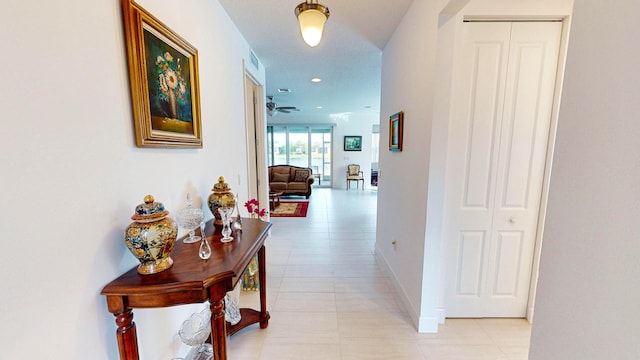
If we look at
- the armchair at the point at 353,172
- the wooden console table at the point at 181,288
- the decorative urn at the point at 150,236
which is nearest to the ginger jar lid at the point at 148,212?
the decorative urn at the point at 150,236

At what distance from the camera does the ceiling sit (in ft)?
6.64

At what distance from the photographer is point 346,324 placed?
1.92m

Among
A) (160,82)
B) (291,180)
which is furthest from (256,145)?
(291,180)

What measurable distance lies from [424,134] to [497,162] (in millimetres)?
597

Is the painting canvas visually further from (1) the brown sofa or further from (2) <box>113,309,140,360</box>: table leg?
(1) the brown sofa

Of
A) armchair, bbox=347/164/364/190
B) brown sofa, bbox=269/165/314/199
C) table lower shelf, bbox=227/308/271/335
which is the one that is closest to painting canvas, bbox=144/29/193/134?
table lower shelf, bbox=227/308/271/335

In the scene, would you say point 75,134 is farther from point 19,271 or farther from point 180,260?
point 180,260

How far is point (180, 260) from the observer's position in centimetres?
113

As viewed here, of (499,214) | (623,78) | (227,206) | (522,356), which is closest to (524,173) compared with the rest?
(499,214)

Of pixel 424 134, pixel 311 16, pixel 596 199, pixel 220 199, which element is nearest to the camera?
pixel 596 199

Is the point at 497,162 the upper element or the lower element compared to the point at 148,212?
upper

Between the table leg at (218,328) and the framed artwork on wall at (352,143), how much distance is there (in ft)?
26.0

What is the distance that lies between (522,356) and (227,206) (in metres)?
2.19

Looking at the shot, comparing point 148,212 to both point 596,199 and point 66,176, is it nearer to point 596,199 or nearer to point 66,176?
point 66,176
